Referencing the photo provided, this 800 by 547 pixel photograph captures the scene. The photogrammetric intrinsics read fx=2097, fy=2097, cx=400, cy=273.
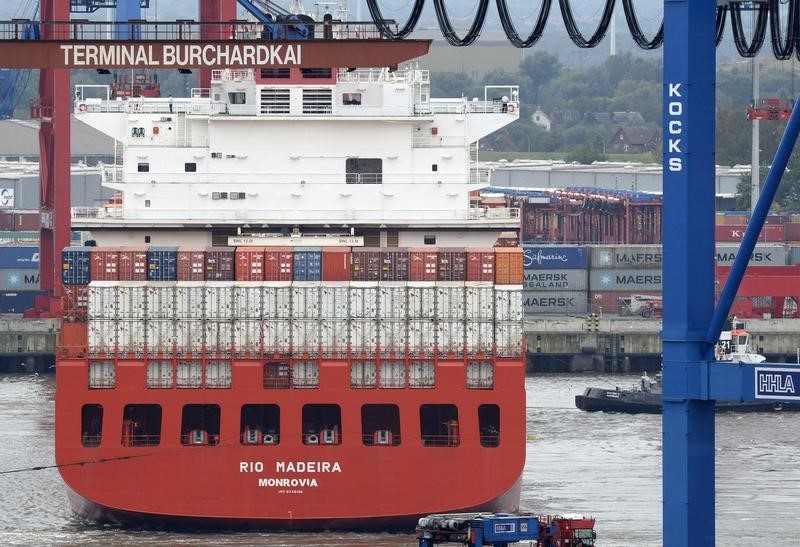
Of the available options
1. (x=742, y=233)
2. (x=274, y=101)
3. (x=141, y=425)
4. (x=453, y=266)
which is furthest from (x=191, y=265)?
(x=742, y=233)

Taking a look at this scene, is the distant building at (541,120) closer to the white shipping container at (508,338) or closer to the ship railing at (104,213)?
the ship railing at (104,213)

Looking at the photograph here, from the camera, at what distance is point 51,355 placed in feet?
246

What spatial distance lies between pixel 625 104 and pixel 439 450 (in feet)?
479

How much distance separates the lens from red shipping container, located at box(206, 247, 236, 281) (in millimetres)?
40312

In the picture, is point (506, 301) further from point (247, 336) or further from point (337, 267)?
point (247, 336)

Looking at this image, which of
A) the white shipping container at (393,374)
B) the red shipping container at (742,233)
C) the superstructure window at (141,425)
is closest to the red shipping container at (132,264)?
the superstructure window at (141,425)

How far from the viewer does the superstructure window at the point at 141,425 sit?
40.0 metres

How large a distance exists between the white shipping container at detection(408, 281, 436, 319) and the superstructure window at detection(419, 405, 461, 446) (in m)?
1.80

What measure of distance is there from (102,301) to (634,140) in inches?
5139

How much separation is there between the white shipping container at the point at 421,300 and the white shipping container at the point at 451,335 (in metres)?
0.28

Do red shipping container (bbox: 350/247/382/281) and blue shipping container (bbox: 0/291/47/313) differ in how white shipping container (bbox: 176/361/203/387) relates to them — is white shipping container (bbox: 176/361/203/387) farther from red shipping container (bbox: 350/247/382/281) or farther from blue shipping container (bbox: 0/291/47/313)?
blue shipping container (bbox: 0/291/47/313)

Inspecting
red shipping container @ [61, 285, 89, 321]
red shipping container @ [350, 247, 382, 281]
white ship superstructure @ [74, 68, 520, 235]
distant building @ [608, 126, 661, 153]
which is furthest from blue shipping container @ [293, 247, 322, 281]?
distant building @ [608, 126, 661, 153]

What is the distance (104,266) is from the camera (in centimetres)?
4031

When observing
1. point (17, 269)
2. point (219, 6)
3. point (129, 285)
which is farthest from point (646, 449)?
point (17, 269)
